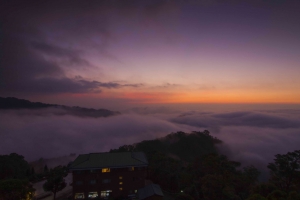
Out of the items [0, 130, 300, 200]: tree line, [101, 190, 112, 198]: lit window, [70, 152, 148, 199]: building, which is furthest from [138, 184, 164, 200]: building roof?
[101, 190, 112, 198]: lit window

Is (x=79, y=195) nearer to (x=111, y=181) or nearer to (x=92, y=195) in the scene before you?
(x=92, y=195)

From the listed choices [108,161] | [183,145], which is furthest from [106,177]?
[183,145]

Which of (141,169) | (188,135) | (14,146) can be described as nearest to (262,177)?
(188,135)

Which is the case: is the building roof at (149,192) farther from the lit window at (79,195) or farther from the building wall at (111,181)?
the lit window at (79,195)

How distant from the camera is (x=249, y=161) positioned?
11981cm

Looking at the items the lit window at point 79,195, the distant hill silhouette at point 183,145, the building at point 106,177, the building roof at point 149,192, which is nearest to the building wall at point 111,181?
the building at point 106,177

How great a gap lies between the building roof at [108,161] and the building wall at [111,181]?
93cm

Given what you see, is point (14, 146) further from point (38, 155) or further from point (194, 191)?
point (194, 191)

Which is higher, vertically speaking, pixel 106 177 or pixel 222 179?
pixel 222 179

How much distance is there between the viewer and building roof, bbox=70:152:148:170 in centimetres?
3390

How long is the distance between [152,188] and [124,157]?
361 inches

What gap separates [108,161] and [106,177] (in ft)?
9.51

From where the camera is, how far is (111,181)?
112ft

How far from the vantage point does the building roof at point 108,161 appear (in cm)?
3390
